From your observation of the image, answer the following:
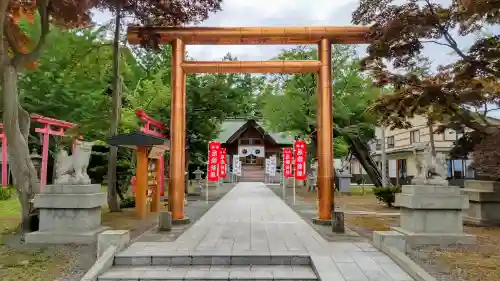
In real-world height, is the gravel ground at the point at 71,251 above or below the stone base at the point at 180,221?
below

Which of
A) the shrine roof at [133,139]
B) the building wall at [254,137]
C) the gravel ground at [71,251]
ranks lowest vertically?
the gravel ground at [71,251]

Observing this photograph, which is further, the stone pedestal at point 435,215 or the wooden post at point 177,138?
the wooden post at point 177,138

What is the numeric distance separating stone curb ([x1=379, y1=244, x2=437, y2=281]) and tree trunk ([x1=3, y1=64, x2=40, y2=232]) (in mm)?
7120

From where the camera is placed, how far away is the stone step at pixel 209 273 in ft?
18.8

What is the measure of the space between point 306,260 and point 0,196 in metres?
15.5

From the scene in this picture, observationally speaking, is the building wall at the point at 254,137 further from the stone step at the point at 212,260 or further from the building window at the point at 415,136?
the stone step at the point at 212,260

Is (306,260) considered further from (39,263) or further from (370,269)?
(39,263)

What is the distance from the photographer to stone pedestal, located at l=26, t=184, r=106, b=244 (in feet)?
25.8

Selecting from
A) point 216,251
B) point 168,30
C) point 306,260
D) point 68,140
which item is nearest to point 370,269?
point 306,260

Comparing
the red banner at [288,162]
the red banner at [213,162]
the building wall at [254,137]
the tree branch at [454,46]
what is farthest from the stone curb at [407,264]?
the building wall at [254,137]

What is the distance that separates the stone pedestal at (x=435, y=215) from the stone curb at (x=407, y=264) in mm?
1476

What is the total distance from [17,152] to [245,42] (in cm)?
599

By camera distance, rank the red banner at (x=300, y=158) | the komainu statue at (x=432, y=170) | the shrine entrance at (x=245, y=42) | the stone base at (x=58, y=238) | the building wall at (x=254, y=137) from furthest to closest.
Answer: the building wall at (x=254, y=137), the red banner at (x=300, y=158), the shrine entrance at (x=245, y=42), the komainu statue at (x=432, y=170), the stone base at (x=58, y=238)

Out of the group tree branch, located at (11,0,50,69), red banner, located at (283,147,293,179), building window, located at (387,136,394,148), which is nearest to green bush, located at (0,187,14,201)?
tree branch, located at (11,0,50,69)
